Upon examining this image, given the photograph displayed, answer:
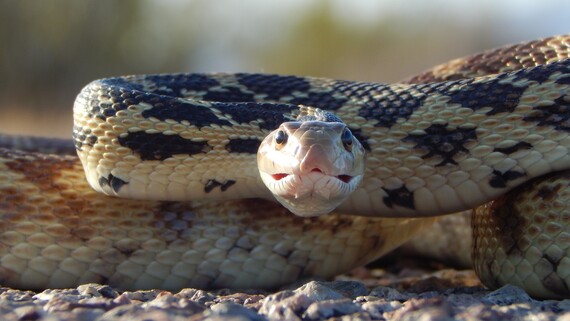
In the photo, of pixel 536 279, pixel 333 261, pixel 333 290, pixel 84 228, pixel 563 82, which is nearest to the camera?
pixel 333 290

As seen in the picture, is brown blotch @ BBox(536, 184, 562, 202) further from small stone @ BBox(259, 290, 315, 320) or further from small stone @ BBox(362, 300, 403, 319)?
small stone @ BBox(259, 290, 315, 320)

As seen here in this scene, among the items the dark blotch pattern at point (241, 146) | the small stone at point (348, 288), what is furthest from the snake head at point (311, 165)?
the small stone at point (348, 288)

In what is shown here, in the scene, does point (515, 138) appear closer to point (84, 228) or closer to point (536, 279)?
point (536, 279)

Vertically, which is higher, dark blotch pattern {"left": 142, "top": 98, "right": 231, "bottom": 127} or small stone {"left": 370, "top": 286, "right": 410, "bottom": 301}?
dark blotch pattern {"left": 142, "top": 98, "right": 231, "bottom": 127}

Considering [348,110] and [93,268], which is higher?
[348,110]

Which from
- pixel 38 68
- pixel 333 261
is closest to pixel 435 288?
pixel 333 261

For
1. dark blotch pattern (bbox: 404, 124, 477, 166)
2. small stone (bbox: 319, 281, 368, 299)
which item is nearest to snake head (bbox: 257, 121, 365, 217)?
small stone (bbox: 319, 281, 368, 299)

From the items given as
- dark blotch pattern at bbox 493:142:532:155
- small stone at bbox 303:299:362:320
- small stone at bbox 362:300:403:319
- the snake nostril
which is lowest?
small stone at bbox 362:300:403:319

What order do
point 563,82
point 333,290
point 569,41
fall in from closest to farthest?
1. point 333,290
2. point 563,82
3. point 569,41
